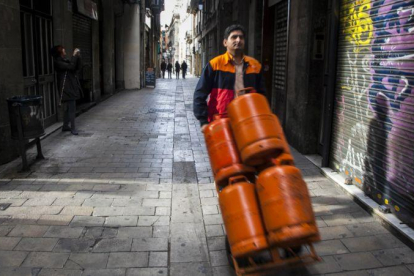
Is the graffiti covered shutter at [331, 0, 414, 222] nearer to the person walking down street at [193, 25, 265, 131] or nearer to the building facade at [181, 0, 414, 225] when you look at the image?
the building facade at [181, 0, 414, 225]

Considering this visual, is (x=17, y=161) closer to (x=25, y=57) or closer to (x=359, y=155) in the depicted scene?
(x=25, y=57)

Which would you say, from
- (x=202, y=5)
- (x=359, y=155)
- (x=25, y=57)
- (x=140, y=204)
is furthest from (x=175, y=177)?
(x=202, y=5)

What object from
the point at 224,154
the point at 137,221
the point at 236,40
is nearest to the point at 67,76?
the point at 137,221

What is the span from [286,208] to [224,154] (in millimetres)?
700

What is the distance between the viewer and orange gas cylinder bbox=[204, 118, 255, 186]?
10.2 ft

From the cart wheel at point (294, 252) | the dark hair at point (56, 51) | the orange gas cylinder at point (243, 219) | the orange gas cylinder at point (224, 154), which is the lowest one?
the cart wheel at point (294, 252)

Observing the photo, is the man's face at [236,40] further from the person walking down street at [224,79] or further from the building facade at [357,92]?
the building facade at [357,92]

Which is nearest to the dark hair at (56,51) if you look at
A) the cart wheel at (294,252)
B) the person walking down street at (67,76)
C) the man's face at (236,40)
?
the person walking down street at (67,76)

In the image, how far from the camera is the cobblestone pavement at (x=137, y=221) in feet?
11.9

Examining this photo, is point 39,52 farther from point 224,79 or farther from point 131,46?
point 131,46

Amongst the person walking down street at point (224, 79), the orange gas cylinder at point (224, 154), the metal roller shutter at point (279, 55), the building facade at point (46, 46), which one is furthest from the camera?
the metal roller shutter at point (279, 55)

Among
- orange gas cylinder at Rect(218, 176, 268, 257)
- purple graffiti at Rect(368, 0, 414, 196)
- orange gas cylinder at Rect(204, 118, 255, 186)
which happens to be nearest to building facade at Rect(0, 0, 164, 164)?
orange gas cylinder at Rect(204, 118, 255, 186)

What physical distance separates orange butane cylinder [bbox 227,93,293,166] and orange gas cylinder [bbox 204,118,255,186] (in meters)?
0.09

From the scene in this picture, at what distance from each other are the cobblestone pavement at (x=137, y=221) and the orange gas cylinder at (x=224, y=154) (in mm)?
986
